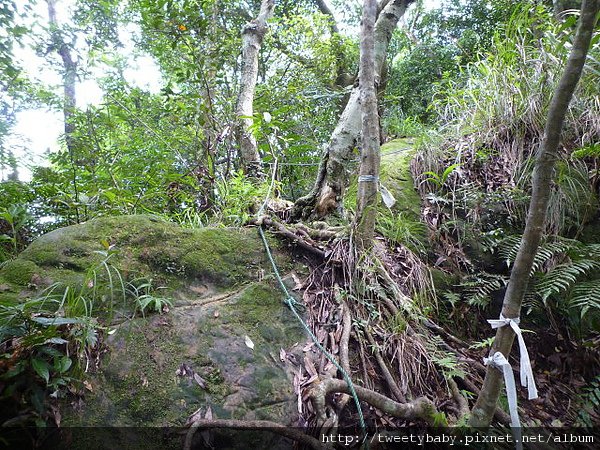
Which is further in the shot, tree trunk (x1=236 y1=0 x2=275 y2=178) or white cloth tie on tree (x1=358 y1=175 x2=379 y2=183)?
tree trunk (x1=236 y1=0 x2=275 y2=178)

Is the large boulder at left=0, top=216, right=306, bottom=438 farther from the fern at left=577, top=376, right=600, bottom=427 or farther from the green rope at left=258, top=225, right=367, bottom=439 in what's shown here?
the fern at left=577, top=376, right=600, bottom=427

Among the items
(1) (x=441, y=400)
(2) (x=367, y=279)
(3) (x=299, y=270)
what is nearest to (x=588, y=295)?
(1) (x=441, y=400)

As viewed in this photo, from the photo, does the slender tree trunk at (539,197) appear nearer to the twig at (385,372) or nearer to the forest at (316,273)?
the forest at (316,273)

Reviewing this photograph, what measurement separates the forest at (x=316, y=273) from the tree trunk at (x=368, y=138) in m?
0.01

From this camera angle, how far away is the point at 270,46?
575cm

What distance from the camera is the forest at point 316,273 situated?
4.35ft

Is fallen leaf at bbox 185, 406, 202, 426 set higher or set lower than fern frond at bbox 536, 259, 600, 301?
lower

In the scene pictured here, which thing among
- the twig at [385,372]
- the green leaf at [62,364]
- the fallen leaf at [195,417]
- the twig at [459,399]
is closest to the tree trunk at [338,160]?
the twig at [385,372]

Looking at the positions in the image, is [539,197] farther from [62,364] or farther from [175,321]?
[62,364]

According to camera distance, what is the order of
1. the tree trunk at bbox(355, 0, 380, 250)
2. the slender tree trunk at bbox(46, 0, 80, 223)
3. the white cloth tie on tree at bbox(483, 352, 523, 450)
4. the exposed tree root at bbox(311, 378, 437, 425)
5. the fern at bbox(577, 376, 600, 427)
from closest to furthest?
1. the white cloth tie on tree at bbox(483, 352, 523, 450)
2. the exposed tree root at bbox(311, 378, 437, 425)
3. the fern at bbox(577, 376, 600, 427)
4. the tree trunk at bbox(355, 0, 380, 250)
5. the slender tree trunk at bbox(46, 0, 80, 223)

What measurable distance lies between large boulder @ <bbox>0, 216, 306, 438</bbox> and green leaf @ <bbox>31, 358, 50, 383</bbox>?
215mm

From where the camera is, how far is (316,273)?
2283mm

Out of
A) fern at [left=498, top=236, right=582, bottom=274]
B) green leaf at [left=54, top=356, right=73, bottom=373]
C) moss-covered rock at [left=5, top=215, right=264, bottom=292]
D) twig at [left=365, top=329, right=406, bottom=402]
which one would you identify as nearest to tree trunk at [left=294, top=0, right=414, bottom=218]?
moss-covered rock at [left=5, top=215, right=264, bottom=292]

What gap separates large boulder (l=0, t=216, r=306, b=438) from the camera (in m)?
1.40
